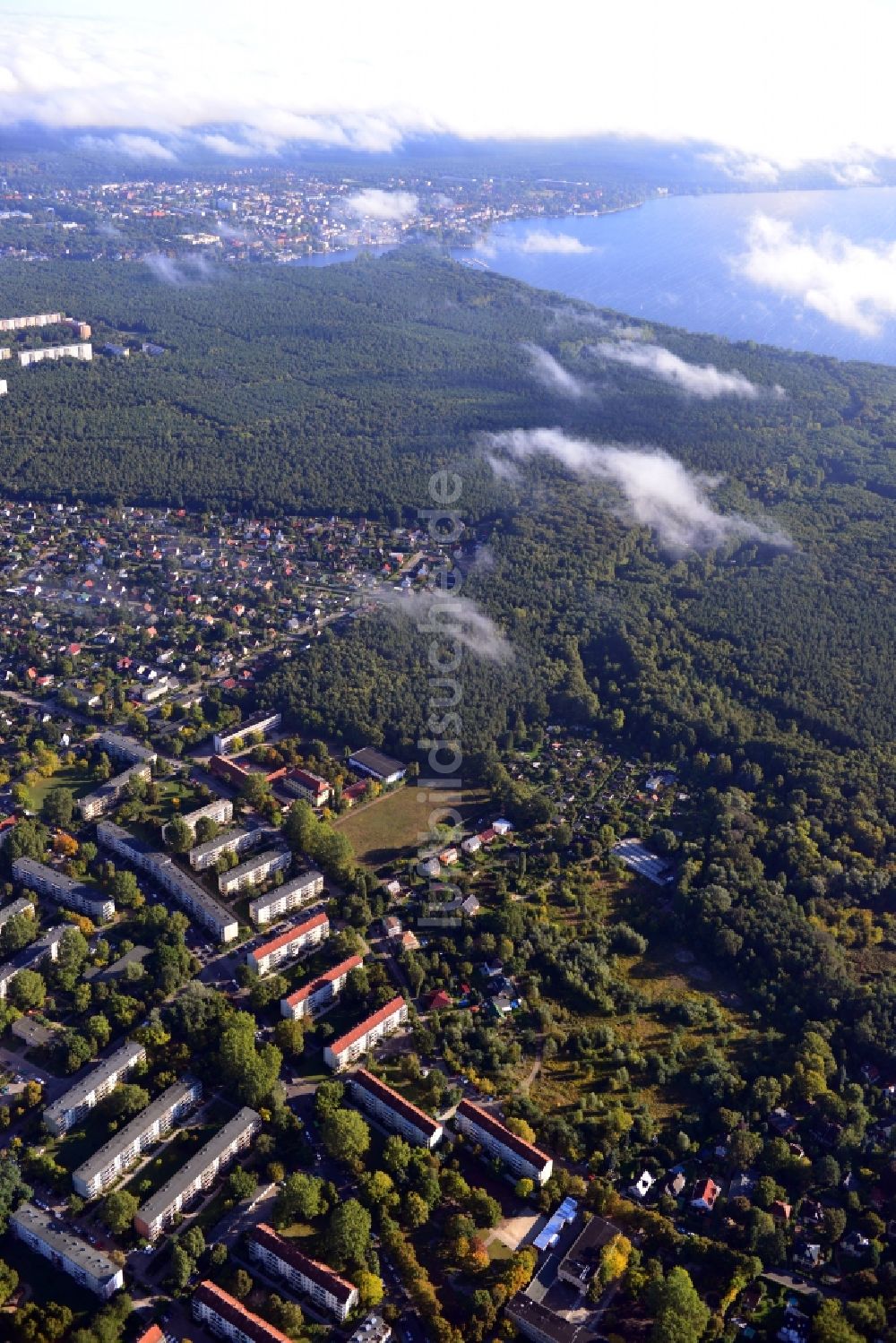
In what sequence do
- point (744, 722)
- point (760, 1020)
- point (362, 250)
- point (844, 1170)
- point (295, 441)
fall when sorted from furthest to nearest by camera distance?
point (362, 250)
point (295, 441)
point (744, 722)
point (760, 1020)
point (844, 1170)

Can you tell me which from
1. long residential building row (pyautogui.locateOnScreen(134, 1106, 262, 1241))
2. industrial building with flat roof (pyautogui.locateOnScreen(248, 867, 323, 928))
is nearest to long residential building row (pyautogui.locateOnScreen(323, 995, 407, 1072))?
long residential building row (pyautogui.locateOnScreen(134, 1106, 262, 1241))

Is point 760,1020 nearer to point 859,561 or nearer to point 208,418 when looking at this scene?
point 859,561

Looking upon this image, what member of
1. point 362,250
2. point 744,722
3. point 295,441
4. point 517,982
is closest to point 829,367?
point 295,441

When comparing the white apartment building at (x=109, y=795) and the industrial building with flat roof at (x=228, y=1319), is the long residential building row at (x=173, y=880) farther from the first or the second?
the industrial building with flat roof at (x=228, y=1319)

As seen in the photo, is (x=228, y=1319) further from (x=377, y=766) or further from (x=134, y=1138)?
(x=377, y=766)

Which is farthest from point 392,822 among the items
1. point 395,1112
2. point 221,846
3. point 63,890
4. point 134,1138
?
point 134,1138

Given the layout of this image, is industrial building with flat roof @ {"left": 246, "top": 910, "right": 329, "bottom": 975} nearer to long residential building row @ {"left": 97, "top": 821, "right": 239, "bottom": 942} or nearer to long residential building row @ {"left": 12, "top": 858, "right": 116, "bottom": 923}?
long residential building row @ {"left": 97, "top": 821, "right": 239, "bottom": 942}
